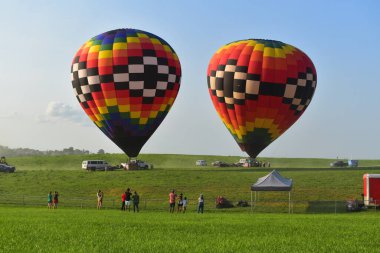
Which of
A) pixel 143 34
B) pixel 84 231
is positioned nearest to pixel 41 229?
pixel 84 231

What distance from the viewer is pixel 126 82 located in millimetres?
61531

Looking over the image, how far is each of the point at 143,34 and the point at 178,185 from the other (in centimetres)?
1666

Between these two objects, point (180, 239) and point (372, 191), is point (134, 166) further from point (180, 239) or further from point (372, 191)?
point (180, 239)

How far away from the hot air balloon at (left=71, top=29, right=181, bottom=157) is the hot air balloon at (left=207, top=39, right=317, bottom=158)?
5.90 m

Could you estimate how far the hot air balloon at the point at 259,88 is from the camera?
2420 inches

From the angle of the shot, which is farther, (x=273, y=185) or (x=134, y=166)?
(x=134, y=166)

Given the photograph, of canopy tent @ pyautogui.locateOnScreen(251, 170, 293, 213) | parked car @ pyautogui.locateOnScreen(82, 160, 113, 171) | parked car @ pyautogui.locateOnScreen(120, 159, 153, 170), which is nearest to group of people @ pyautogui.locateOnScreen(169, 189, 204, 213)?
canopy tent @ pyautogui.locateOnScreen(251, 170, 293, 213)

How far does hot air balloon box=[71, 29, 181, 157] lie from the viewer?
202 ft

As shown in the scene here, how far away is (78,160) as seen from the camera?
12375cm

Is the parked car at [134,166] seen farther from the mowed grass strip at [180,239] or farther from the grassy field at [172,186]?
the mowed grass strip at [180,239]

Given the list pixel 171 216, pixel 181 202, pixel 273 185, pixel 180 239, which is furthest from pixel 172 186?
pixel 180 239

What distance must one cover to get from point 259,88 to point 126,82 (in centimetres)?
1359

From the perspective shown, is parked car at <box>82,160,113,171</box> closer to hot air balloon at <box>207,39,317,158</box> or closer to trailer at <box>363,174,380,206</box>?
hot air balloon at <box>207,39,317,158</box>

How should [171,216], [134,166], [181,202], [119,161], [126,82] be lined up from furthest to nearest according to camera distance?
[119,161] < [134,166] < [126,82] < [181,202] < [171,216]
